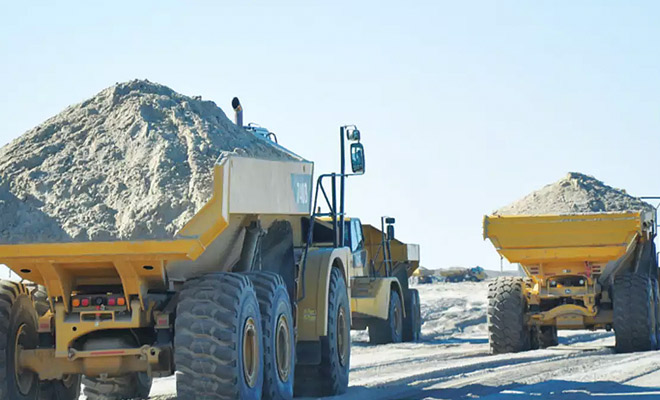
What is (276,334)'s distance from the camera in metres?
10.8

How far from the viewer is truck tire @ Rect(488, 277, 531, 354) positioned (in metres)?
18.5

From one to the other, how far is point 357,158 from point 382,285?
34.4 ft

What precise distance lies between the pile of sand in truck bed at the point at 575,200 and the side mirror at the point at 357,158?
261 inches

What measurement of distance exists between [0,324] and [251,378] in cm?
226

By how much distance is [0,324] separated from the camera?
10031 millimetres

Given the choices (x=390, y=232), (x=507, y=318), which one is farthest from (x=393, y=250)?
(x=507, y=318)

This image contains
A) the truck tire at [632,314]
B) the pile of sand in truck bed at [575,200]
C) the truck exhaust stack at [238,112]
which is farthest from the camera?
the pile of sand in truck bed at [575,200]

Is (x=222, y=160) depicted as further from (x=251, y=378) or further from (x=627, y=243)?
(x=627, y=243)

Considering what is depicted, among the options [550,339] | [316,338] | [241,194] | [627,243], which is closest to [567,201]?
[627,243]

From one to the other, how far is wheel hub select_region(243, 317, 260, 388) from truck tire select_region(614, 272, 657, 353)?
981 centimetres

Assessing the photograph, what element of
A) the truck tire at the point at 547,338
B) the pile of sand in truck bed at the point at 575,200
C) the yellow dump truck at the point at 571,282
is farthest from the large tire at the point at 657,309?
the truck tire at the point at 547,338

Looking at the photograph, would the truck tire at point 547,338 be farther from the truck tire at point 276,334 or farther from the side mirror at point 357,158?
the truck tire at point 276,334

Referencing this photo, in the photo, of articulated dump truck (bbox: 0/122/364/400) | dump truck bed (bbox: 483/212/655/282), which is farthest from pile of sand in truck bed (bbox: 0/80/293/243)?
dump truck bed (bbox: 483/212/655/282)

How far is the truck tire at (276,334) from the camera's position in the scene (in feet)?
34.3
